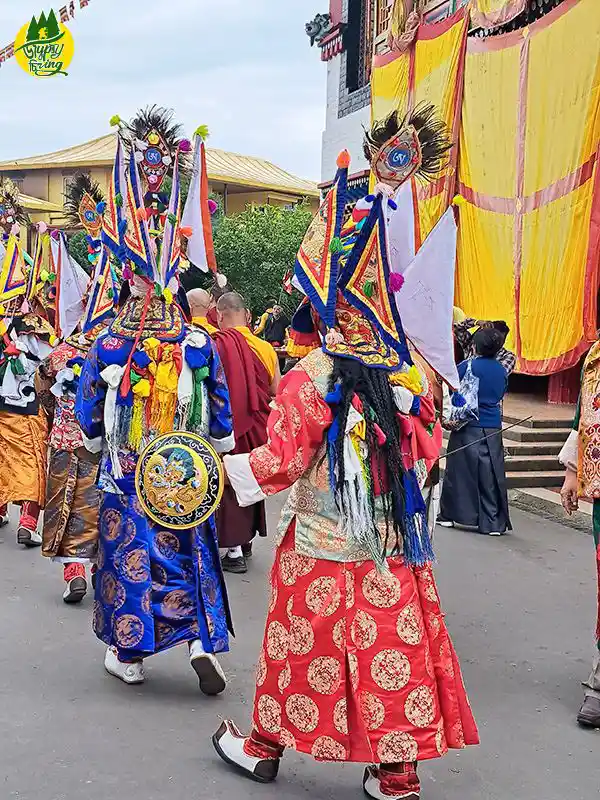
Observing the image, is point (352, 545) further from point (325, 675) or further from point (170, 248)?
point (170, 248)

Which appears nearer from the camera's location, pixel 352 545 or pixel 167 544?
pixel 352 545

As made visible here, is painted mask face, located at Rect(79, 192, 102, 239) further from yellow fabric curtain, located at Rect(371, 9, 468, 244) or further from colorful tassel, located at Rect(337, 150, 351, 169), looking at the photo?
yellow fabric curtain, located at Rect(371, 9, 468, 244)

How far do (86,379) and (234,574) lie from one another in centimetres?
264

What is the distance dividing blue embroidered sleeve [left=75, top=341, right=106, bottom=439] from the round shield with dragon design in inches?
34.4

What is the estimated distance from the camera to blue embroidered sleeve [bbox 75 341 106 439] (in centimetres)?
441

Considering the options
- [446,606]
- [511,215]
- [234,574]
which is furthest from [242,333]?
[511,215]

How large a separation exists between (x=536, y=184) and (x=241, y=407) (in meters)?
6.17

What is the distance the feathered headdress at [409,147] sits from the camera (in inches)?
160

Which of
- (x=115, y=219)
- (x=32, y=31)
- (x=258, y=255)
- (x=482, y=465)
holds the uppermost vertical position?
(x=32, y=31)

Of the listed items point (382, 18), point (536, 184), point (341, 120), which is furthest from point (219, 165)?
point (536, 184)

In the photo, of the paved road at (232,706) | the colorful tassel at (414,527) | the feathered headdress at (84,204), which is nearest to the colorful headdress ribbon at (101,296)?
the feathered headdress at (84,204)

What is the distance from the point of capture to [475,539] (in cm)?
805

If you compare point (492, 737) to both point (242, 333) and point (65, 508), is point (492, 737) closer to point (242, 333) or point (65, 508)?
point (65, 508)

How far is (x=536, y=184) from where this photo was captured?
37.2ft
